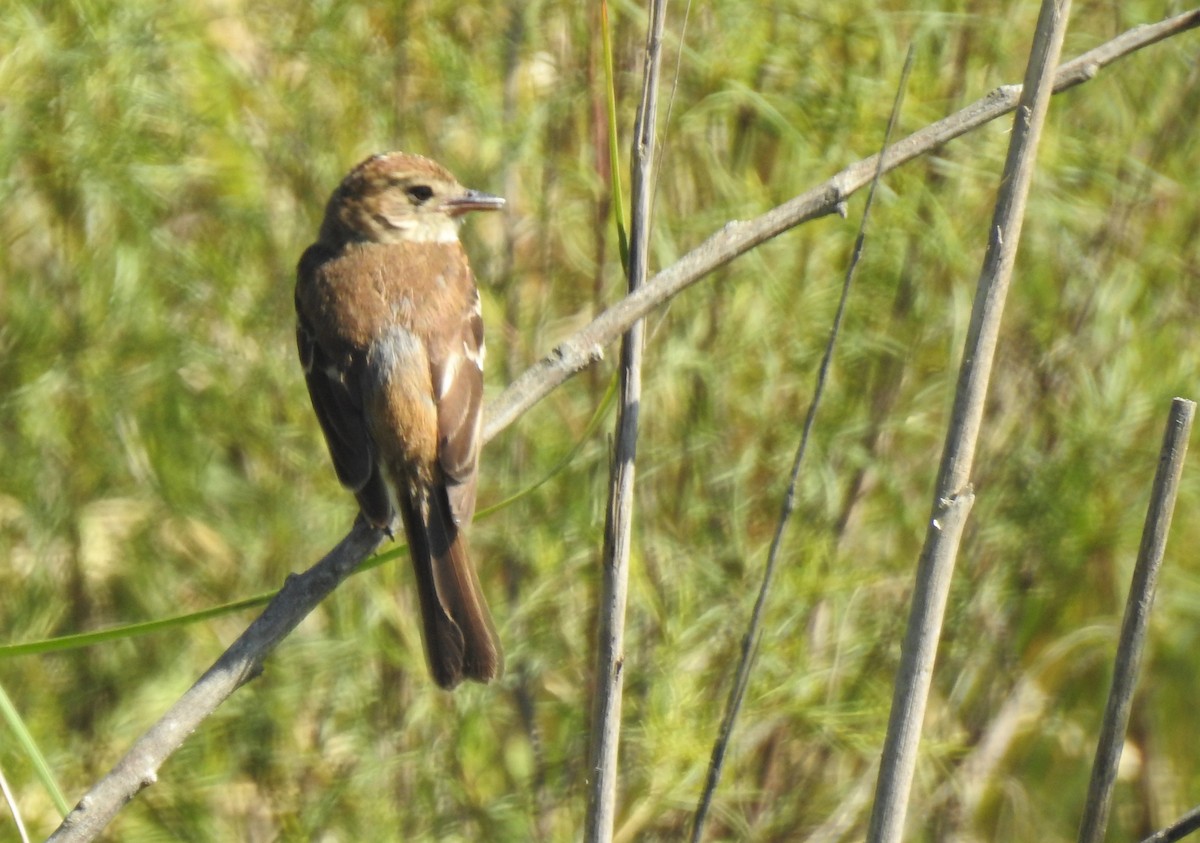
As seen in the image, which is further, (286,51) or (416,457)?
(286,51)

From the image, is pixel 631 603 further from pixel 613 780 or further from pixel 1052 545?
pixel 613 780

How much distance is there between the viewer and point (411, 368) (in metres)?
3.85

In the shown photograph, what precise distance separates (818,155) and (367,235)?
1.28m

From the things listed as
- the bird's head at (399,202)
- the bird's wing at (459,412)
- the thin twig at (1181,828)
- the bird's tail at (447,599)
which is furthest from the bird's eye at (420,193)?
the thin twig at (1181,828)

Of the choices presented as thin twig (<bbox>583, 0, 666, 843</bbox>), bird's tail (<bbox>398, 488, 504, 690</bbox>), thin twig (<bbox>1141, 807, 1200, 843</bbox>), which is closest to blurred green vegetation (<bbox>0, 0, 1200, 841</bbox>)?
bird's tail (<bbox>398, 488, 504, 690</bbox>)

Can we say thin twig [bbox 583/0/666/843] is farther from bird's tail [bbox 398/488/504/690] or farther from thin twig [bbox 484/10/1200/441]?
bird's tail [bbox 398/488/504/690]

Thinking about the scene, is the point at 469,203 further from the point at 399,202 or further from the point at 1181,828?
the point at 1181,828

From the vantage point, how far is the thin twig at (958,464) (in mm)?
2498

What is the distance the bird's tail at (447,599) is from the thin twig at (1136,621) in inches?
52.1

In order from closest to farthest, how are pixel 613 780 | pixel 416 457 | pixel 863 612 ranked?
pixel 613 780 < pixel 416 457 < pixel 863 612

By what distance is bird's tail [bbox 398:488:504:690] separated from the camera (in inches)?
134

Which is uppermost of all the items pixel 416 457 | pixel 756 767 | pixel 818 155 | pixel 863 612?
pixel 818 155

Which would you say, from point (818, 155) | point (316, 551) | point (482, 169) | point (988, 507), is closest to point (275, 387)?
point (316, 551)

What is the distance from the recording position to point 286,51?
4.49 meters
